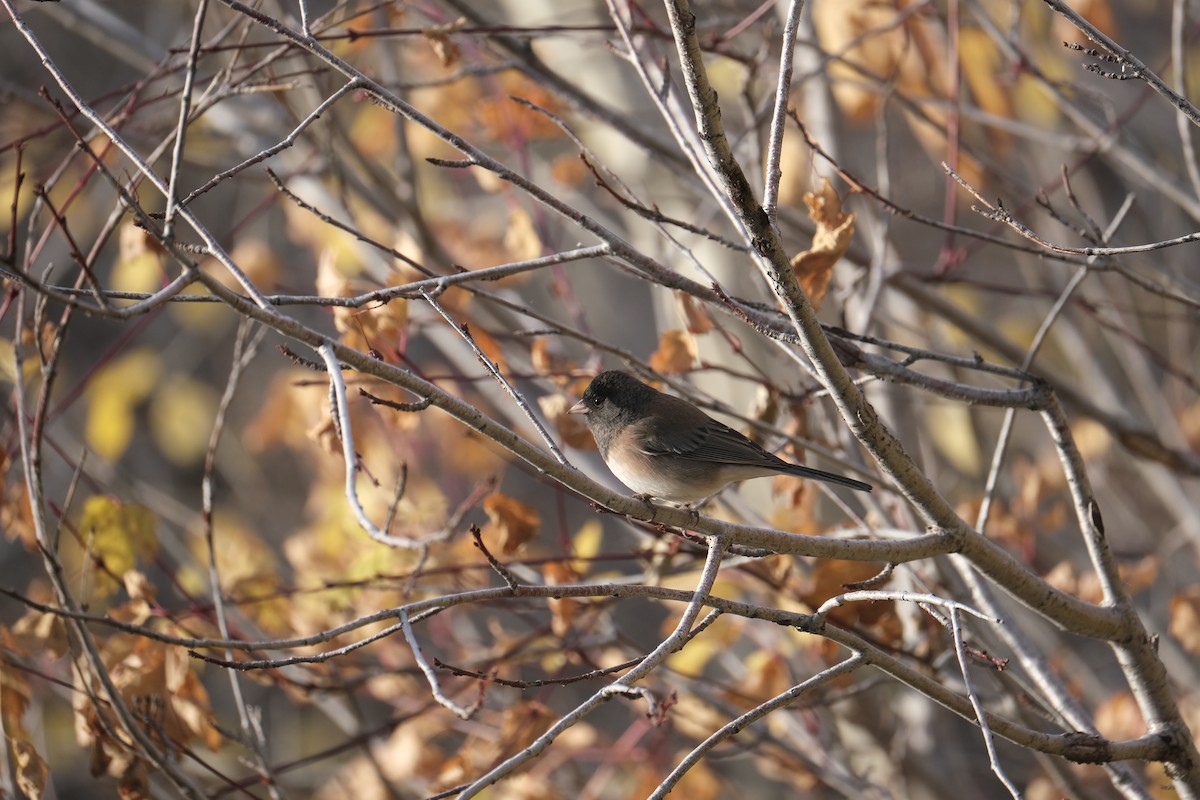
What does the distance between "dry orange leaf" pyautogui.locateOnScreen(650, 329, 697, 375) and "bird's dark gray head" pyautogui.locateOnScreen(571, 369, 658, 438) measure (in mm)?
452

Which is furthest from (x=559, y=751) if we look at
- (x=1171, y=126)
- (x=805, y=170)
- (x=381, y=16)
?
(x=1171, y=126)

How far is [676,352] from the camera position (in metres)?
2.14

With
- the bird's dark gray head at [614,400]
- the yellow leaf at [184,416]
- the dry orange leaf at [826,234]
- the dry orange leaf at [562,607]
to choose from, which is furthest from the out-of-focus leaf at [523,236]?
the yellow leaf at [184,416]

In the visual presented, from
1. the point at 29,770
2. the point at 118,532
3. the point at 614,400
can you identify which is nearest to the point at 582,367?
the point at 614,400

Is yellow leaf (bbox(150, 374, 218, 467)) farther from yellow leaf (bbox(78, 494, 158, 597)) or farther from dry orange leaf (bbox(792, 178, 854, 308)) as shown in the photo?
dry orange leaf (bbox(792, 178, 854, 308))

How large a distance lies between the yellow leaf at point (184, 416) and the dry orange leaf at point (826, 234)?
4.43 m

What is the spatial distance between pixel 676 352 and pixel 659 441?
2.25 ft

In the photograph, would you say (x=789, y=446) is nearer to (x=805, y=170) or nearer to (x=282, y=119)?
(x=805, y=170)

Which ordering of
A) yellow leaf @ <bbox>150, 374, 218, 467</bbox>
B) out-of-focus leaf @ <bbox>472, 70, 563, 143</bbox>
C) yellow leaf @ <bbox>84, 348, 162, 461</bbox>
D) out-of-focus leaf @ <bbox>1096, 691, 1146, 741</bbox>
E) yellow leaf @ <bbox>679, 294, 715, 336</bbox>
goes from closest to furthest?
1. yellow leaf @ <bbox>679, 294, 715, 336</bbox>
2. out-of-focus leaf @ <bbox>1096, 691, 1146, 741</bbox>
3. out-of-focus leaf @ <bbox>472, 70, 563, 143</bbox>
4. yellow leaf @ <bbox>84, 348, 162, 461</bbox>
5. yellow leaf @ <bbox>150, 374, 218, 467</bbox>

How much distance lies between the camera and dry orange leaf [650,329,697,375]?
2.12 metres

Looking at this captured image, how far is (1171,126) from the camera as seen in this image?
4375 millimetres

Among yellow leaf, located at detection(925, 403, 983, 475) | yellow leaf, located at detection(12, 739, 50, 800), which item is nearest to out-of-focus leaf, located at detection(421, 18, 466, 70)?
yellow leaf, located at detection(12, 739, 50, 800)

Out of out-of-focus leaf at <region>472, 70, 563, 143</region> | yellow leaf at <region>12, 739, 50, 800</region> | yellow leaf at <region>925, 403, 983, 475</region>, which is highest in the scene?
out-of-focus leaf at <region>472, 70, 563, 143</region>

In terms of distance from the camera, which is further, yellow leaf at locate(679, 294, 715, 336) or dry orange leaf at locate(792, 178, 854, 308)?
yellow leaf at locate(679, 294, 715, 336)
